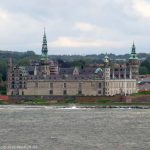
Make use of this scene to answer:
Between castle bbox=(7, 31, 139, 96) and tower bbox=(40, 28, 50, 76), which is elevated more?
tower bbox=(40, 28, 50, 76)

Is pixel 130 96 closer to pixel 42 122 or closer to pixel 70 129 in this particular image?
pixel 42 122

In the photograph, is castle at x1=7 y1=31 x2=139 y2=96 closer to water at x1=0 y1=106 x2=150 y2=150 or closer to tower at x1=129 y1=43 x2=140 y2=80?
tower at x1=129 y1=43 x2=140 y2=80

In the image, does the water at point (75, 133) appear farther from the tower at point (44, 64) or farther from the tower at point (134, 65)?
the tower at point (134, 65)

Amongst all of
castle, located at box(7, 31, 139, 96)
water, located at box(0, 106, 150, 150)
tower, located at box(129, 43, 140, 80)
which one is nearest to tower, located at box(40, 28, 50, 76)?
castle, located at box(7, 31, 139, 96)

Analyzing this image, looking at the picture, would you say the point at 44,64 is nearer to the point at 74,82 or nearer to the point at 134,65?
the point at 74,82

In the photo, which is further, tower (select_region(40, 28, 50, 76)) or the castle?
tower (select_region(40, 28, 50, 76))

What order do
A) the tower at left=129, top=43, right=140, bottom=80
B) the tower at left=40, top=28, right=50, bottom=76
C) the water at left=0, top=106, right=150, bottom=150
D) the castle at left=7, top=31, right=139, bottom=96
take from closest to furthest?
the water at left=0, top=106, right=150, bottom=150 → the castle at left=7, top=31, right=139, bottom=96 → the tower at left=40, top=28, right=50, bottom=76 → the tower at left=129, top=43, right=140, bottom=80

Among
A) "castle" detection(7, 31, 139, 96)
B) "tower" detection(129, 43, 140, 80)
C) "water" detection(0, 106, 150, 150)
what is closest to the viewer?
"water" detection(0, 106, 150, 150)

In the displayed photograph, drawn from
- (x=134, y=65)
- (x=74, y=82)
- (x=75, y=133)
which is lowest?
(x=75, y=133)

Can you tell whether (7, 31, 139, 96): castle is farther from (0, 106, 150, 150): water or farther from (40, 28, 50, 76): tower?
(0, 106, 150, 150): water

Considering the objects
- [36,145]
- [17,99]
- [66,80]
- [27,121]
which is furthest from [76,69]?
[36,145]

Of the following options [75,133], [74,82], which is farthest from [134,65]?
[75,133]

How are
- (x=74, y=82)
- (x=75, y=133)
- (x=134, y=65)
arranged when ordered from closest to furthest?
(x=75, y=133) → (x=74, y=82) → (x=134, y=65)

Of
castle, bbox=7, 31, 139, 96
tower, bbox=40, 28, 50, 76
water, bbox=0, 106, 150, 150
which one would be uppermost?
tower, bbox=40, 28, 50, 76
